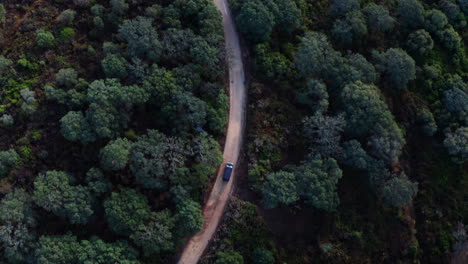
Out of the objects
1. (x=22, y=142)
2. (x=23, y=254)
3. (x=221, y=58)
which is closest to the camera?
(x=23, y=254)

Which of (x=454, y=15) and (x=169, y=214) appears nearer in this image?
(x=169, y=214)

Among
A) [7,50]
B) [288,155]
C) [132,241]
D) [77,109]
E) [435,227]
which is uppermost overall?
[7,50]

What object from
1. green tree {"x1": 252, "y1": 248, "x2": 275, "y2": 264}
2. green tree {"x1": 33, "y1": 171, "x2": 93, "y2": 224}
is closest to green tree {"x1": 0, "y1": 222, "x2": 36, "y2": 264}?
green tree {"x1": 33, "y1": 171, "x2": 93, "y2": 224}

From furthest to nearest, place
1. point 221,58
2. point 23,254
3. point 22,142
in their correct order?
point 221,58 → point 22,142 → point 23,254

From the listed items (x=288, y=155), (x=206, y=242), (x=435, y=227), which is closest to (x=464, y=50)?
(x=435, y=227)

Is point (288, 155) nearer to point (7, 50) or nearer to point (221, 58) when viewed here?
point (221, 58)

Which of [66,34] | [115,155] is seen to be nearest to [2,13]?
[66,34]

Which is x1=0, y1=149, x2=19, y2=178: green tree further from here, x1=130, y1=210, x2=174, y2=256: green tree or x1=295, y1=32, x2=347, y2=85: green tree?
x1=295, y1=32, x2=347, y2=85: green tree

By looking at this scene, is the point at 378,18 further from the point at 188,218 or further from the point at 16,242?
the point at 16,242
